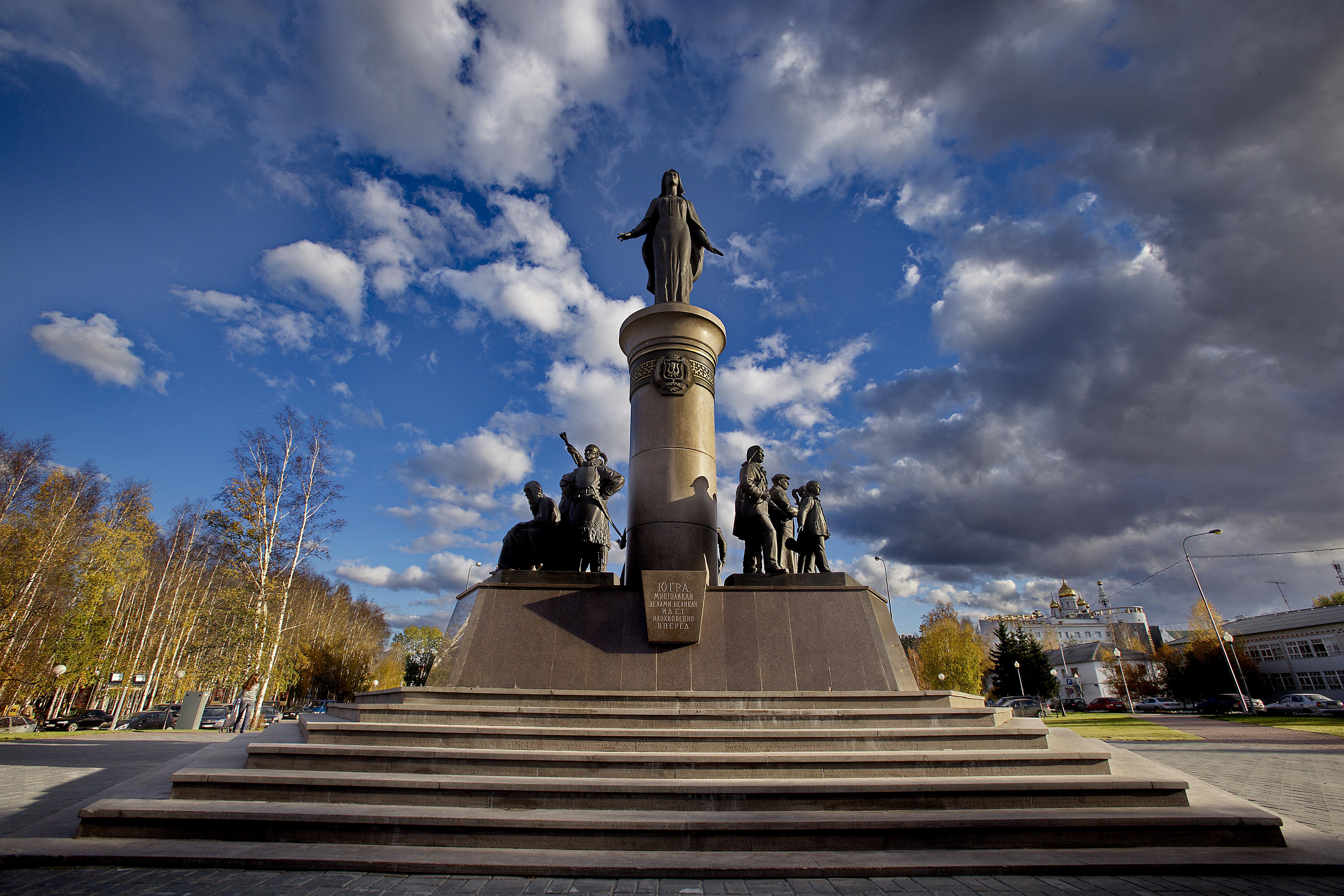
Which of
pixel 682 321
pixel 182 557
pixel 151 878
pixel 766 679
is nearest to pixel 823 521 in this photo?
pixel 766 679

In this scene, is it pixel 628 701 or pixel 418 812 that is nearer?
pixel 418 812

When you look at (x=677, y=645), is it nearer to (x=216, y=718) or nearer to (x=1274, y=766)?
(x=1274, y=766)

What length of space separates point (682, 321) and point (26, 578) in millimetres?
28922

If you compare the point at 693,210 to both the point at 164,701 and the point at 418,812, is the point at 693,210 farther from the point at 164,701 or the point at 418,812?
the point at 164,701

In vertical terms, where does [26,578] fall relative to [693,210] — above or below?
below

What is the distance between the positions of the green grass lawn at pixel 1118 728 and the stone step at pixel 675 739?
7505mm

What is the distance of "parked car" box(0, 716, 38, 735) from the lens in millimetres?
24312

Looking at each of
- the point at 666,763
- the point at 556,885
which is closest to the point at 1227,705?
the point at 666,763

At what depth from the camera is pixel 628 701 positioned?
777 centimetres

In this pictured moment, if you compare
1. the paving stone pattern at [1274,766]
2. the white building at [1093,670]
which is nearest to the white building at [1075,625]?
the white building at [1093,670]

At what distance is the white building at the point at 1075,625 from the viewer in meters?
113

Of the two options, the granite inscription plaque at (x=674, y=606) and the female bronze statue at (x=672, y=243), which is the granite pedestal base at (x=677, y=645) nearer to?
the granite inscription plaque at (x=674, y=606)

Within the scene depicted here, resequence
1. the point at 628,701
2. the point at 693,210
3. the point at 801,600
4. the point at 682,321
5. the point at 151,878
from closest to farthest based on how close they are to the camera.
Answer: the point at 151,878, the point at 628,701, the point at 801,600, the point at 682,321, the point at 693,210

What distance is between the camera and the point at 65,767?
10.9 metres
